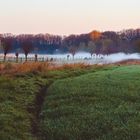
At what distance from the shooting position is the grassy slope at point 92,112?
13.7m

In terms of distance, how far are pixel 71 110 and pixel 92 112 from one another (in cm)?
77

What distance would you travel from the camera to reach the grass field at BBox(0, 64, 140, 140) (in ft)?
45.4

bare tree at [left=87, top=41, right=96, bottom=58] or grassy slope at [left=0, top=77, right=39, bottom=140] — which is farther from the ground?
grassy slope at [left=0, top=77, right=39, bottom=140]

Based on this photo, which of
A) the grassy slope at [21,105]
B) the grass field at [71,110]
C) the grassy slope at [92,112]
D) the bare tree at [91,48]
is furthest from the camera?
the bare tree at [91,48]

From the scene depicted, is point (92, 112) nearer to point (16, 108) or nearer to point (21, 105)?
point (16, 108)

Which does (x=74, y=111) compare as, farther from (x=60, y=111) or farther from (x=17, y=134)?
(x=17, y=134)

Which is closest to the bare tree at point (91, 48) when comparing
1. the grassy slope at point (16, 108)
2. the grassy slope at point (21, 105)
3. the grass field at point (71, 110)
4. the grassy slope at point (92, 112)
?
the grassy slope at point (21, 105)

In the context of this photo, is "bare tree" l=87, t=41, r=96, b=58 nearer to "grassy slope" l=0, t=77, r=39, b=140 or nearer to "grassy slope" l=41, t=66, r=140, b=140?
"grassy slope" l=0, t=77, r=39, b=140

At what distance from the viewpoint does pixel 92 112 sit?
15.8 m

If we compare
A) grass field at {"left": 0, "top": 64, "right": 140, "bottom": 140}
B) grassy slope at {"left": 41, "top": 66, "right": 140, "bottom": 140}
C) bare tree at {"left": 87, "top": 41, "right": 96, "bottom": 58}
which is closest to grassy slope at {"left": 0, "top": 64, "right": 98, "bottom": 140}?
grass field at {"left": 0, "top": 64, "right": 140, "bottom": 140}

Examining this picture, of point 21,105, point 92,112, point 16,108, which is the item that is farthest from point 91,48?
point 92,112

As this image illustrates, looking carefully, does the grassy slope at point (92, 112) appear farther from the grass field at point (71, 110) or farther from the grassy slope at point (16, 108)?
the grassy slope at point (16, 108)

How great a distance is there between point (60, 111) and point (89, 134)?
266 centimetres

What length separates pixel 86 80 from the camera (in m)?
23.9
